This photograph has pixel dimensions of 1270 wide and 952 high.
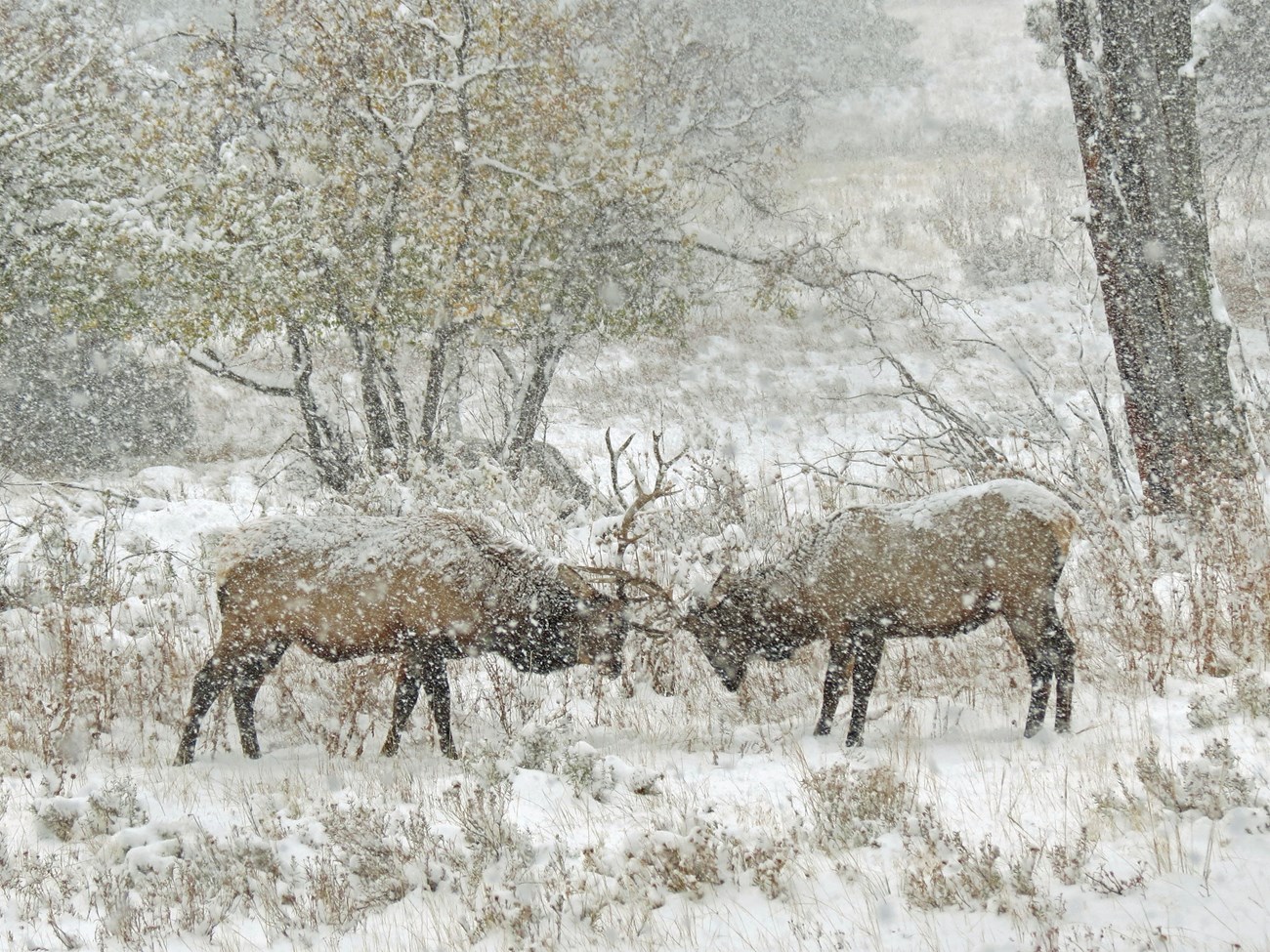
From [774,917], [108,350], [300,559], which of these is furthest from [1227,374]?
[108,350]

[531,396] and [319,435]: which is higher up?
[531,396]

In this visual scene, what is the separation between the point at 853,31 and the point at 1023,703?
132 ft

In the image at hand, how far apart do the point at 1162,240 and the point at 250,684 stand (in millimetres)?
6344

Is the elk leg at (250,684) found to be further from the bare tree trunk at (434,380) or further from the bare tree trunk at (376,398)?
the bare tree trunk at (434,380)

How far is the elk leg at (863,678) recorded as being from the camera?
4652 mm

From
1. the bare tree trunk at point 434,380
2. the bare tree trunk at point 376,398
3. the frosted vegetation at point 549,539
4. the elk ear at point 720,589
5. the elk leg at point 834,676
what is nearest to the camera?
the frosted vegetation at point 549,539

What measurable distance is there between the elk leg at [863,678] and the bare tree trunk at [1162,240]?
10.3ft

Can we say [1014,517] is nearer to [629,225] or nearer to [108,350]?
[629,225]

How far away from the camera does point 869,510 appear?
15.6 feet

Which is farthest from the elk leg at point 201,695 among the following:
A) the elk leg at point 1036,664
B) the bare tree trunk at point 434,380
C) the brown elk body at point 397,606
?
the bare tree trunk at point 434,380

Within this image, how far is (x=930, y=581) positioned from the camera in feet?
14.7

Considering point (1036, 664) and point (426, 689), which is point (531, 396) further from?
point (1036, 664)

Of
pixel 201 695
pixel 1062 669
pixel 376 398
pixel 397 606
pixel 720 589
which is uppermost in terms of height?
pixel 376 398

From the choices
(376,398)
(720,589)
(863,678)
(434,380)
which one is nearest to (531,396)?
(434,380)
